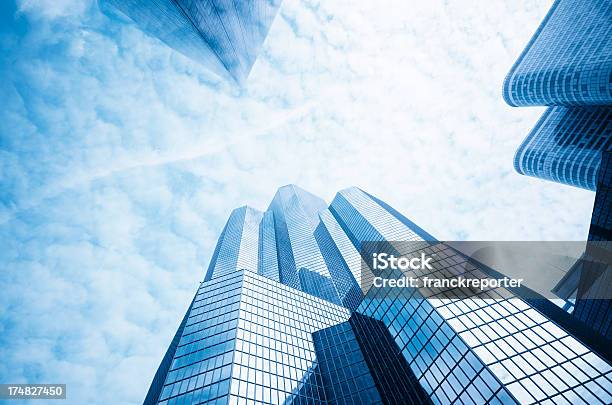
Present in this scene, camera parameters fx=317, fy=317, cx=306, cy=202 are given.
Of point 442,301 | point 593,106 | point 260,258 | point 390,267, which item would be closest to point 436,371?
point 442,301

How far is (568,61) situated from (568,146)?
26527mm

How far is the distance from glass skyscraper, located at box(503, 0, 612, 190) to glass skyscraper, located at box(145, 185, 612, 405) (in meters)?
75.3

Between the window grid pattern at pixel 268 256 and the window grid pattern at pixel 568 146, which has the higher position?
the window grid pattern at pixel 268 256

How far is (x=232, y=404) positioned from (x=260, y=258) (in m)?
122

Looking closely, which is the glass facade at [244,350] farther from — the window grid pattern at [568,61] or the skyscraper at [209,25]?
the window grid pattern at [568,61]

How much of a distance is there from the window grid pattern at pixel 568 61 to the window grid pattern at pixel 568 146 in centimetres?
857

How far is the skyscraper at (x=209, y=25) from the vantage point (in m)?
38.9

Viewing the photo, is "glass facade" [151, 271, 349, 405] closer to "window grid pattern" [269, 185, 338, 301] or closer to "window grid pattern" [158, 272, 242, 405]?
"window grid pattern" [158, 272, 242, 405]

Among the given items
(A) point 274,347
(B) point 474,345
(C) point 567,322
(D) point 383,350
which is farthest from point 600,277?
(A) point 274,347

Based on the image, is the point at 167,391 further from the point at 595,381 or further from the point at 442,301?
the point at 595,381

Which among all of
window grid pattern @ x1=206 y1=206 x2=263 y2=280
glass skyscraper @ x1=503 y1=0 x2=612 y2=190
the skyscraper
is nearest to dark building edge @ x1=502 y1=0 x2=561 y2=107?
glass skyscraper @ x1=503 y1=0 x2=612 y2=190

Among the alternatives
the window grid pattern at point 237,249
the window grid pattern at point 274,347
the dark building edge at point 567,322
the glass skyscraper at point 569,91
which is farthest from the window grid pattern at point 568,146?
the window grid pattern at point 237,249

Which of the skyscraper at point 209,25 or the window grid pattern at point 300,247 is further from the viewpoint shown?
the window grid pattern at point 300,247

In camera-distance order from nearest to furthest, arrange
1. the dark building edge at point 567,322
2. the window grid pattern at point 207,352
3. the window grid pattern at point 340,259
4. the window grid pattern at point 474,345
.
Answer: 1. the window grid pattern at point 474,345
2. the window grid pattern at point 207,352
3. the dark building edge at point 567,322
4. the window grid pattern at point 340,259
